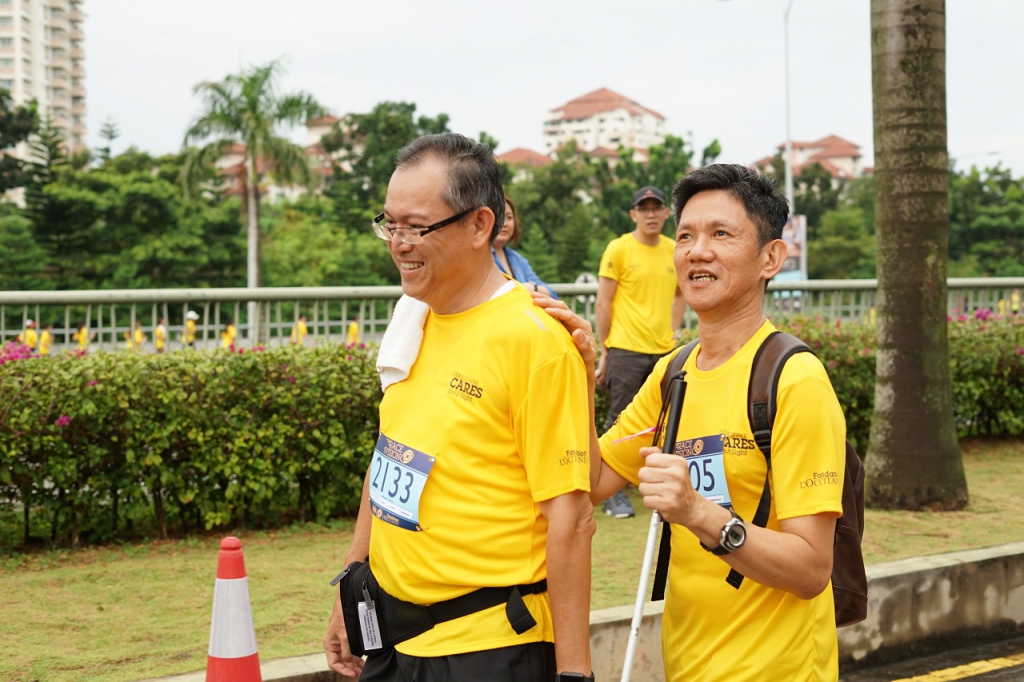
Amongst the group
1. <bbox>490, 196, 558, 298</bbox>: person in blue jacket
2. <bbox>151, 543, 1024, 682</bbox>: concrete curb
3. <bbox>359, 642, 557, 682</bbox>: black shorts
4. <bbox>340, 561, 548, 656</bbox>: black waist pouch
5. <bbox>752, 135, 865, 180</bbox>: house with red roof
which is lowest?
<bbox>151, 543, 1024, 682</bbox>: concrete curb

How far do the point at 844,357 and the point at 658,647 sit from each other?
16.2ft

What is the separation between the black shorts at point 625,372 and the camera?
750cm

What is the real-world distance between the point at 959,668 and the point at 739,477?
3.58m

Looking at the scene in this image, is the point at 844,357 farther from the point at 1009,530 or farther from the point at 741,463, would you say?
the point at 741,463

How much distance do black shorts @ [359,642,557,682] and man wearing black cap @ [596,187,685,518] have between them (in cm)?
503

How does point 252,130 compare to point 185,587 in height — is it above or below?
above

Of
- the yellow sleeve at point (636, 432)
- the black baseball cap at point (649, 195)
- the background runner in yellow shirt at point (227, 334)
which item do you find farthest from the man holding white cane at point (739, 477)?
the background runner in yellow shirt at point (227, 334)

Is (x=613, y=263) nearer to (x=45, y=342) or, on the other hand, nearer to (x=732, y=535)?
(x=45, y=342)

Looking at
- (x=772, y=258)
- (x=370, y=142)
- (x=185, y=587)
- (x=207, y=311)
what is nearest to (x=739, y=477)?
(x=772, y=258)

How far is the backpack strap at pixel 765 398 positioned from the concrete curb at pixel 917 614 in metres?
2.45

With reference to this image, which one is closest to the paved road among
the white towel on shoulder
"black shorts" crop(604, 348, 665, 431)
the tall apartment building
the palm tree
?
"black shorts" crop(604, 348, 665, 431)

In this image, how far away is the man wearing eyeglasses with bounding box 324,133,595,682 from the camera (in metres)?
2.31

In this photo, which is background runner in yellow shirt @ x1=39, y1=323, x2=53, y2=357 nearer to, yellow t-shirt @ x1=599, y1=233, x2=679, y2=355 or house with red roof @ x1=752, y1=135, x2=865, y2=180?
yellow t-shirt @ x1=599, y1=233, x2=679, y2=355

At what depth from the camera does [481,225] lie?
2457mm
